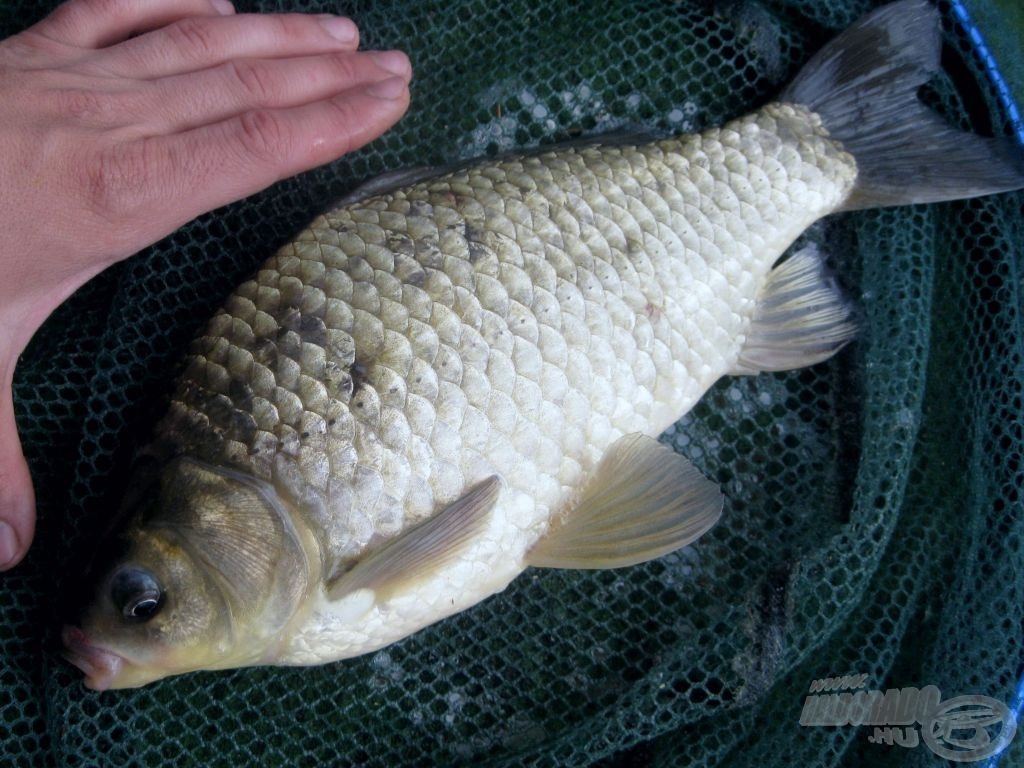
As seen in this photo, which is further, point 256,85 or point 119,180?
point 256,85

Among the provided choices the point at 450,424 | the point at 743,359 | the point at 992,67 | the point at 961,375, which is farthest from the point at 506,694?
the point at 992,67

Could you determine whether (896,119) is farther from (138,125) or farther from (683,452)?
(138,125)

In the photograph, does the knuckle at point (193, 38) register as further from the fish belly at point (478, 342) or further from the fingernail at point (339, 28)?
the fish belly at point (478, 342)

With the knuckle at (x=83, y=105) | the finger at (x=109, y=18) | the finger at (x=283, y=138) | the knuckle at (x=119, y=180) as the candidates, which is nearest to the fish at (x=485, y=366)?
the finger at (x=283, y=138)

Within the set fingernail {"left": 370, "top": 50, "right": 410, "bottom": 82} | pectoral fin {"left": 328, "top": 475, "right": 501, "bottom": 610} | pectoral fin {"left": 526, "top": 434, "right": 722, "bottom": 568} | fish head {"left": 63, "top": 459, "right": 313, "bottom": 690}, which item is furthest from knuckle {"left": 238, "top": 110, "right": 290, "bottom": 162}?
pectoral fin {"left": 526, "top": 434, "right": 722, "bottom": 568}

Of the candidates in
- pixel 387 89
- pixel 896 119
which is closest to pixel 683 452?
pixel 896 119

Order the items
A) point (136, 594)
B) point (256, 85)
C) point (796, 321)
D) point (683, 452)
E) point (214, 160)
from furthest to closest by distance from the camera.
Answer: point (683, 452), point (796, 321), point (256, 85), point (214, 160), point (136, 594)

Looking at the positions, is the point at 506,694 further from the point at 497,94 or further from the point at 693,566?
the point at 497,94
